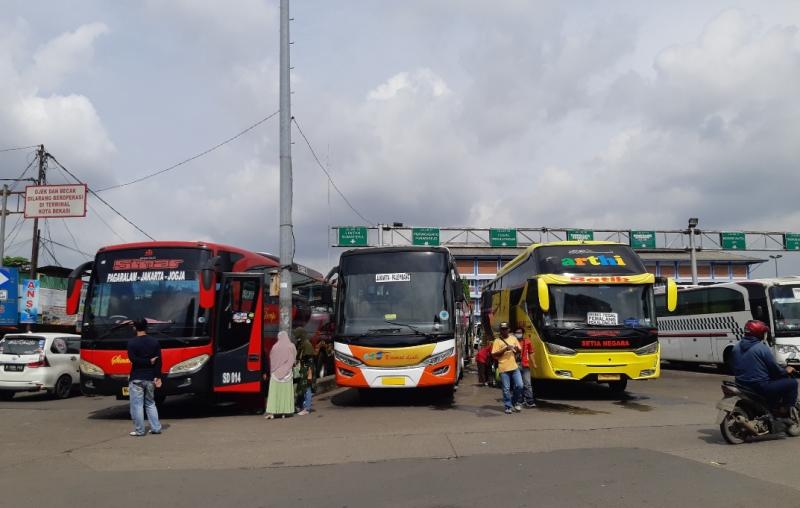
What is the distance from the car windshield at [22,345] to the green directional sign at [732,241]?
1485 inches

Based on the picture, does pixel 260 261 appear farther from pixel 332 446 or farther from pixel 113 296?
pixel 332 446

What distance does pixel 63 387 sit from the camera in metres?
15.9

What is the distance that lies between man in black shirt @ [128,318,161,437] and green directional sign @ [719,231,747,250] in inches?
1484

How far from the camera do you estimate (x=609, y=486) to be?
5934mm

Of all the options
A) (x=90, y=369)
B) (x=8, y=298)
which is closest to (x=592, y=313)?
(x=90, y=369)

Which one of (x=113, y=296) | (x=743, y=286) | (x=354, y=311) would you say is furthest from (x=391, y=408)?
(x=743, y=286)

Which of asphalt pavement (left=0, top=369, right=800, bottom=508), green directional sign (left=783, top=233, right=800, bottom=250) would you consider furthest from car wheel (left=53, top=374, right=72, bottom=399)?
green directional sign (left=783, top=233, right=800, bottom=250)

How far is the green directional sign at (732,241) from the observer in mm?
38312

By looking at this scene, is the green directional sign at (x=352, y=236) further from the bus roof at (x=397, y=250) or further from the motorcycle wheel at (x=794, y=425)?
the motorcycle wheel at (x=794, y=425)

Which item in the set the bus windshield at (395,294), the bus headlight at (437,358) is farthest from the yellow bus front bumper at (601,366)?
the bus windshield at (395,294)

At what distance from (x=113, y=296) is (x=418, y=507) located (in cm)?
832

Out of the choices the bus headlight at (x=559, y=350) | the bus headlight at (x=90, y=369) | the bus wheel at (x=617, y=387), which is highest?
the bus headlight at (x=559, y=350)

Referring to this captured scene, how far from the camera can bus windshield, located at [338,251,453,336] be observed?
12312 millimetres

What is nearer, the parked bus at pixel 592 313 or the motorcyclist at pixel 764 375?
the motorcyclist at pixel 764 375
